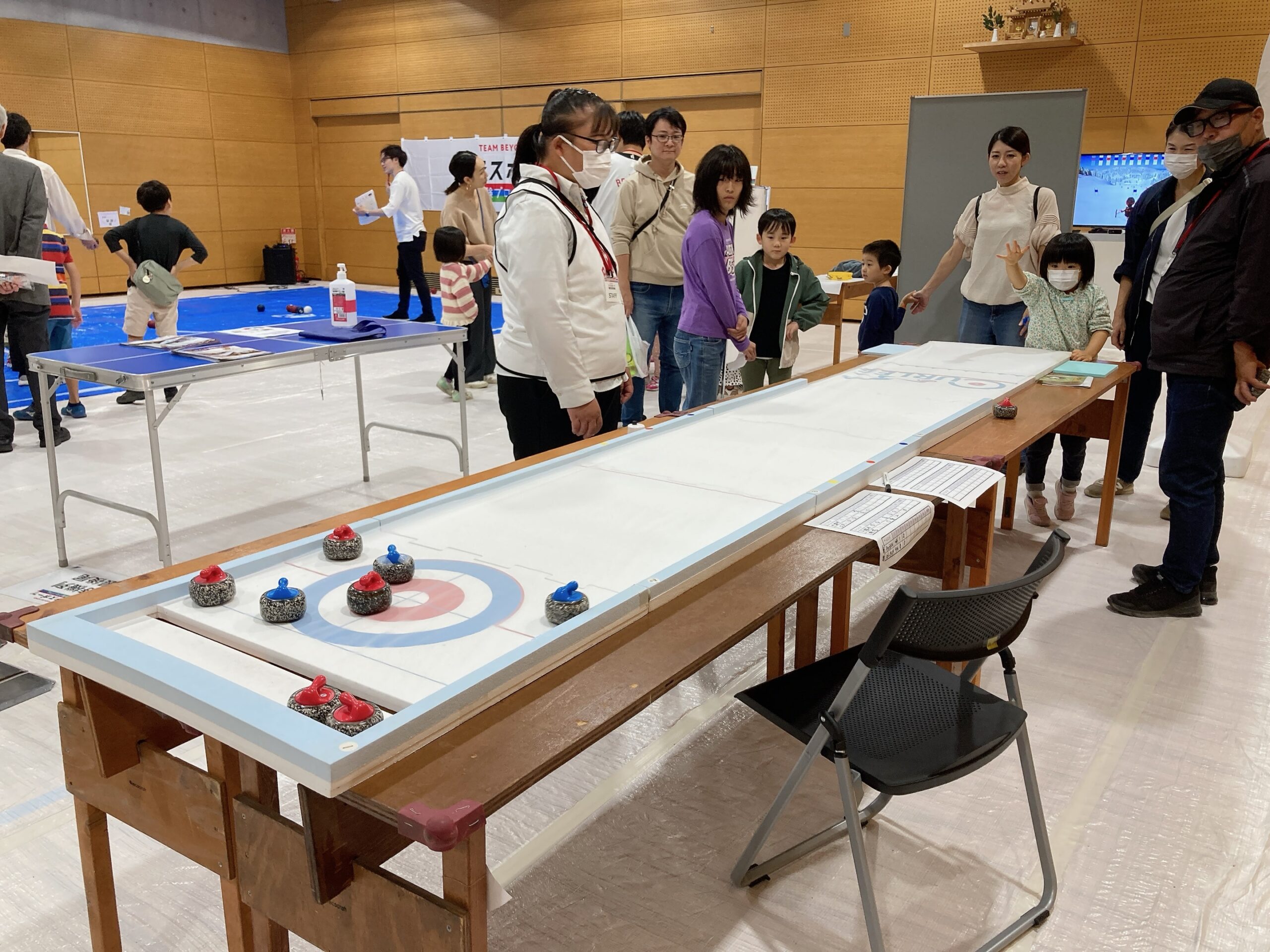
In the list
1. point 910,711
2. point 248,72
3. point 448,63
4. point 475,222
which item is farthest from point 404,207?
point 910,711

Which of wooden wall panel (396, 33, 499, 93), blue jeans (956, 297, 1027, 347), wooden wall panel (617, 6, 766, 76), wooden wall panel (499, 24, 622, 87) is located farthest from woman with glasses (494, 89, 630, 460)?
wooden wall panel (396, 33, 499, 93)

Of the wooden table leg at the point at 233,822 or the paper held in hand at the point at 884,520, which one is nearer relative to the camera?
the wooden table leg at the point at 233,822

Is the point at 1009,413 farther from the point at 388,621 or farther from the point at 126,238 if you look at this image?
the point at 126,238

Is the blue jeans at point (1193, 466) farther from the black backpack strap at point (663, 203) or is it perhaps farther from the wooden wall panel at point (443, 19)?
the wooden wall panel at point (443, 19)

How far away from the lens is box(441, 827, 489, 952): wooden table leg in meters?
0.96

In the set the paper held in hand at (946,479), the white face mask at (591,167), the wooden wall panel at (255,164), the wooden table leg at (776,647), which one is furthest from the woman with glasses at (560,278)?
the wooden wall panel at (255,164)

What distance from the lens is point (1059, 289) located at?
11.4 feet

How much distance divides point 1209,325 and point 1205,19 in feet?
21.2

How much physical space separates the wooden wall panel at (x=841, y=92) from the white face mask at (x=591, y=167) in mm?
7211

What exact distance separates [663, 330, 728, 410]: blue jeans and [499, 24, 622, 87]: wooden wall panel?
758 centimetres

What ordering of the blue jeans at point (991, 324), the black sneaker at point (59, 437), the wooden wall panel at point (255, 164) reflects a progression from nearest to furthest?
the blue jeans at point (991, 324)
the black sneaker at point (59, 437)
the wooden wall panel at point (255, 164)

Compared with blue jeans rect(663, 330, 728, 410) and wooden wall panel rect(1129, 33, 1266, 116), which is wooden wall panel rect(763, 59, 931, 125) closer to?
wooden wall panel rect(1129, 33, 1266, 116)

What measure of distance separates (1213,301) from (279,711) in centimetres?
254

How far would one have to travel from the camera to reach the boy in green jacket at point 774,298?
149 inches
